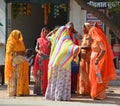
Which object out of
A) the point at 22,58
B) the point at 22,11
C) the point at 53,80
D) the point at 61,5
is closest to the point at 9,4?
the point at 22,11

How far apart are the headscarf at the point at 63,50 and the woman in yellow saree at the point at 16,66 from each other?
1.19 metres

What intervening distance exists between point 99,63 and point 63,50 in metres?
1.00

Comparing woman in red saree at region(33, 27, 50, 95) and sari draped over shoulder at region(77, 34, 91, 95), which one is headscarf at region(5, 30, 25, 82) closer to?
woman in red saree at region(33, 27, 50, 95)

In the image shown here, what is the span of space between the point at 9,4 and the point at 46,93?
8.13 m

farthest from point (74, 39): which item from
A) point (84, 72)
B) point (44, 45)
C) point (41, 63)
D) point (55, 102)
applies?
point (55, 102)

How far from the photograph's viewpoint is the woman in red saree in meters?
12.3

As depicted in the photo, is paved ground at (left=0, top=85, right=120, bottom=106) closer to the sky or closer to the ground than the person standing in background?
closer to the ground

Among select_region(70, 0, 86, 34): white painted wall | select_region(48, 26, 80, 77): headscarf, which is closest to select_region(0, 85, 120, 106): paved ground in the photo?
select_region(48, 26, 80, 77): headscarf

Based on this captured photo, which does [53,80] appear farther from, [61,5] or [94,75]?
[61,5]

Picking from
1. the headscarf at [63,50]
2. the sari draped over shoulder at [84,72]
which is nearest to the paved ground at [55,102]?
the sari draped over shoulder at [84,72]

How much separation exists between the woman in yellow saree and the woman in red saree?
30 centimetres

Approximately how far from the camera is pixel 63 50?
11.4 metres

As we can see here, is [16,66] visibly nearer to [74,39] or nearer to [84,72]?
[74,39]

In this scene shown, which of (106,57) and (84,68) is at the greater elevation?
(106,57)
